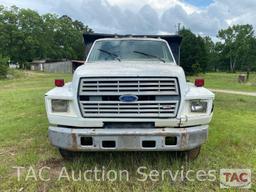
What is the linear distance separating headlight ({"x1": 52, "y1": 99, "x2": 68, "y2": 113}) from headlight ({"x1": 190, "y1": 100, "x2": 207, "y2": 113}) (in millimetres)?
1635

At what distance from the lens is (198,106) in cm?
392

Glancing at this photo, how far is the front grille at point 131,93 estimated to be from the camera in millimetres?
3785

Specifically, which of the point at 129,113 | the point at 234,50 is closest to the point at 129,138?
the point at 129,113

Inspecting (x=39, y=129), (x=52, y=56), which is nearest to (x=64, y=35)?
(x=52, y=56)

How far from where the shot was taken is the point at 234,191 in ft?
11.9

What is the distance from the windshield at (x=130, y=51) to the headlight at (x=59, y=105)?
1571mm

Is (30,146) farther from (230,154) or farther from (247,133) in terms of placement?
(247,133)

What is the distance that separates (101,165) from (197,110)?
1.61m

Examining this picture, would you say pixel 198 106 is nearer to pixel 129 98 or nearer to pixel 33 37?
pixel 129 98

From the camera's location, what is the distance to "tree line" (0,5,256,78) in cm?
4612

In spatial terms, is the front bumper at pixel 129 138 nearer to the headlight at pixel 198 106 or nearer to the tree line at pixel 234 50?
the headlight at pixel 198 106

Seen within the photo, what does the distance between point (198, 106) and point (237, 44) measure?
84077 millimetres

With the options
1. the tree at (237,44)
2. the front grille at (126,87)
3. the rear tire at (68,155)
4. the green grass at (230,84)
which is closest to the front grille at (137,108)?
the front grille at (126,87)

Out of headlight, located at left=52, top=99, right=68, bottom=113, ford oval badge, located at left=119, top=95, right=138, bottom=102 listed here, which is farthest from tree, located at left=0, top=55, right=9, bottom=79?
ford oval badge, located at left=119, top=95, right=138, bottom=102
